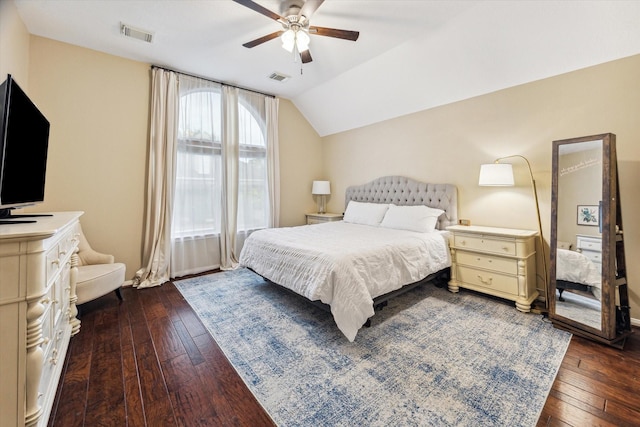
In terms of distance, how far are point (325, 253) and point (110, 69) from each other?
3.71 metres

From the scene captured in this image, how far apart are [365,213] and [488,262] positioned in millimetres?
1900

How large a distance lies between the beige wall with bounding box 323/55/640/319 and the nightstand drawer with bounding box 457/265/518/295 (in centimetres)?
71

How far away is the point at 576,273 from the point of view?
7.70 ft

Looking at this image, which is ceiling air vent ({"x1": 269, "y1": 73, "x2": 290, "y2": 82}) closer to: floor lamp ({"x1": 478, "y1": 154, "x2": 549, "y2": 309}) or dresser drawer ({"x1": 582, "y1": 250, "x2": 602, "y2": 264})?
floor lamp ({"x1": 478, "y1": 154, "x2": 549, "y2": 309})

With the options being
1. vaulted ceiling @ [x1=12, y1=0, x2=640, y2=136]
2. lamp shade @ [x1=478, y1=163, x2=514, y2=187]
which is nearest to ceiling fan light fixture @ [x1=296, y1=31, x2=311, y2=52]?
vaulted ceiling @ [x1=12, y1=0, x2=640, y2=136]

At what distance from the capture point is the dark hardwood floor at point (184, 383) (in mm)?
1457

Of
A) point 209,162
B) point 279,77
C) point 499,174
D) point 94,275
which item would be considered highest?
point 279,77

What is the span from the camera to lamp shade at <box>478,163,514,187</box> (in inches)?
116

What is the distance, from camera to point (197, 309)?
284cm

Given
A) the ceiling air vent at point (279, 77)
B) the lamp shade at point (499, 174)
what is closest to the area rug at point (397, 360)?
the lamp shade at point (499, 174)

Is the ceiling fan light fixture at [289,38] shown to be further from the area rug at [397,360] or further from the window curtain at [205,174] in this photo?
the area rug at [397,360]

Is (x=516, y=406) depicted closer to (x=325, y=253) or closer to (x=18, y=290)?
(x=325, y=253)

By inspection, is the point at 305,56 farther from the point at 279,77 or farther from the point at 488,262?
the point at 488,262

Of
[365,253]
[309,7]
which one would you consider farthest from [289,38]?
A: [365,253]
